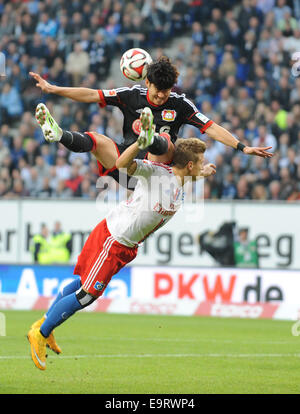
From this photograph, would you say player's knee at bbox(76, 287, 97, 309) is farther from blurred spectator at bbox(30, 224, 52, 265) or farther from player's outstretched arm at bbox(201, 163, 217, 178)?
blurred spectator at bbox(30, 224, 52, 265)

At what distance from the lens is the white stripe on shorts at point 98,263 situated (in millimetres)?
9598

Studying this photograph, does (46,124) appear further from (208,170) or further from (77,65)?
(77,65)

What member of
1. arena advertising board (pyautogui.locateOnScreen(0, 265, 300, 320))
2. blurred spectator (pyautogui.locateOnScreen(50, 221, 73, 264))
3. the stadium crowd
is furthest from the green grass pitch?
the stadium crowd

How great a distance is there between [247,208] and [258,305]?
2594mm

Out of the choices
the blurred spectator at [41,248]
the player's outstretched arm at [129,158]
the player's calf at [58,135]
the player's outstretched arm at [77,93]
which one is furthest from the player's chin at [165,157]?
the blurred spectator at [41,248]

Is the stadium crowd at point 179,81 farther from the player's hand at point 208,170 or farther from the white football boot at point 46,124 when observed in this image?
the white football boot at point 46,124

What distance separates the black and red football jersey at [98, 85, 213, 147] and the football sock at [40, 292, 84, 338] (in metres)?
2.18

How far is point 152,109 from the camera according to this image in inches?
423

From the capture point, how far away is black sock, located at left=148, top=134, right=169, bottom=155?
29.2 ft

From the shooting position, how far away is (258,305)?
59.6 ft

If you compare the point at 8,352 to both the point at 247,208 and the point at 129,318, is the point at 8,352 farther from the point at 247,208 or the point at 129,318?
the point at 247,208

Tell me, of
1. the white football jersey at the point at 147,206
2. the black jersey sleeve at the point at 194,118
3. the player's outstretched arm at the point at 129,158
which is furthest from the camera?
the black jersey sleeve at the point at 194,118

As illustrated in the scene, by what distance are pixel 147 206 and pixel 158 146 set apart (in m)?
0.84
